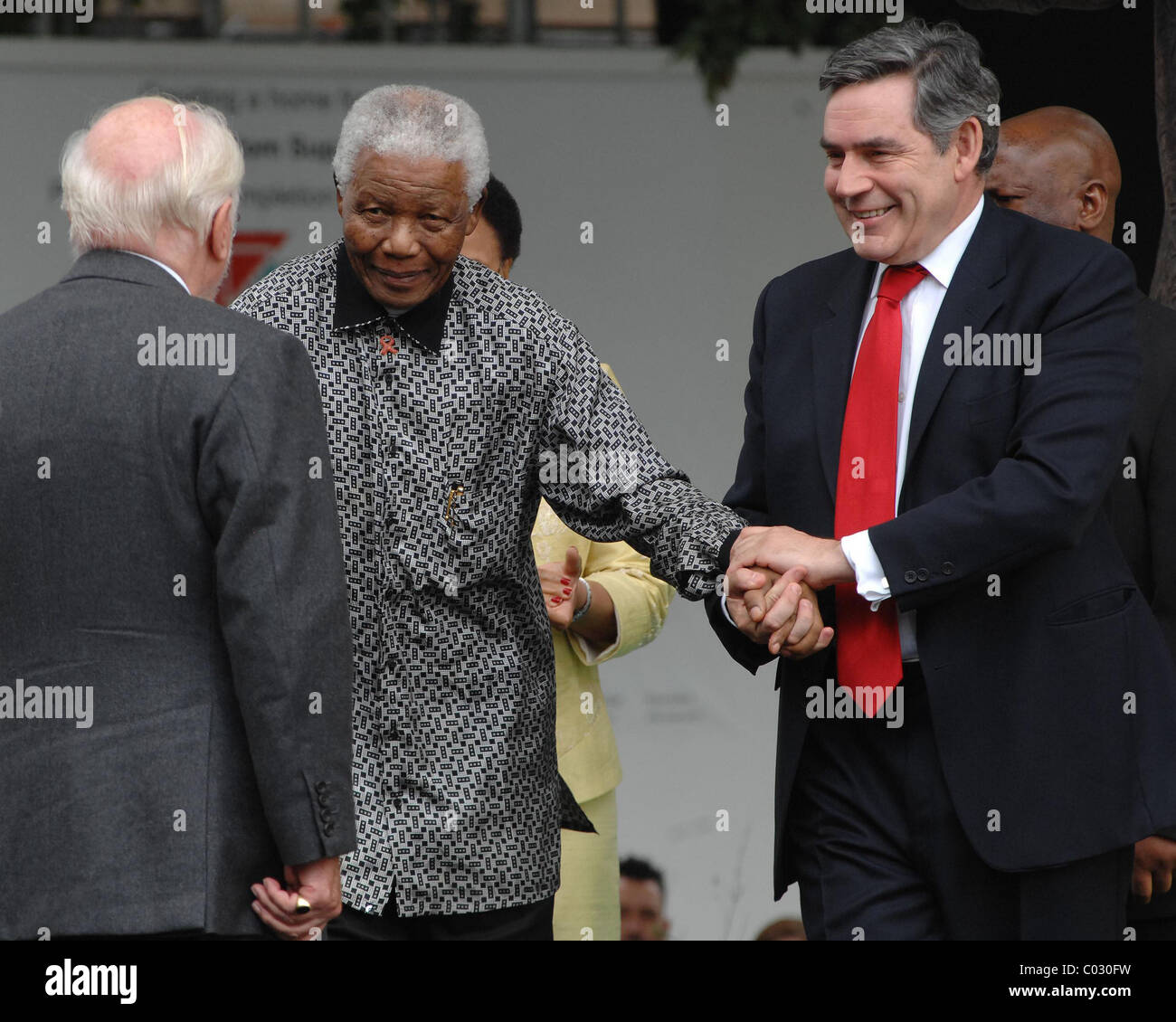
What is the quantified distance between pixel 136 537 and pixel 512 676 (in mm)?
872

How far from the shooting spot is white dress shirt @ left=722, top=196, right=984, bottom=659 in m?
3.13

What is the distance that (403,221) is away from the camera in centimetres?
319

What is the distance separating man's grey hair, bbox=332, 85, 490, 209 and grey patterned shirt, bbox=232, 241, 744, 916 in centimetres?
23

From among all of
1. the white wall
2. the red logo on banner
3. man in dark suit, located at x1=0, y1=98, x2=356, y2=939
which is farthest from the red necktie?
the red logo on banner

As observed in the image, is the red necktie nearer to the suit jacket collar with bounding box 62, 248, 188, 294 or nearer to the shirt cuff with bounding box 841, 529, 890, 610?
the shirt cuff with bounding box 841, 529, 890, 610

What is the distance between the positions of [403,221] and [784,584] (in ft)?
3.25

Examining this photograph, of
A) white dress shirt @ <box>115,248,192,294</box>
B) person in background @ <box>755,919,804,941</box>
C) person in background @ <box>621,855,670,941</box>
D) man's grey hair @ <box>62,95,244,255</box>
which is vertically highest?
man's grey hair @ <box>62,95,244,255</box>

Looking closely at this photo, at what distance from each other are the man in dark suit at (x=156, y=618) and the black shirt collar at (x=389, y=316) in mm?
502

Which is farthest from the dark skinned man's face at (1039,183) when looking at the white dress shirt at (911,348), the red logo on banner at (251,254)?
the red logo on banner at (251,254)

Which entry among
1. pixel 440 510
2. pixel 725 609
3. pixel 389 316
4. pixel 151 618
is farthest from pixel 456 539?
pixel 151 618

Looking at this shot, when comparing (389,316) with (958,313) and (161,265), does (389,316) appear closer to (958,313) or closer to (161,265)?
(161,265)

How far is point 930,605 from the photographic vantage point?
10.3 feet

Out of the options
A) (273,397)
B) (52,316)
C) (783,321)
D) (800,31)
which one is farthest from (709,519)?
(800,31)

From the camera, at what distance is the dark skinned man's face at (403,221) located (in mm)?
3180
